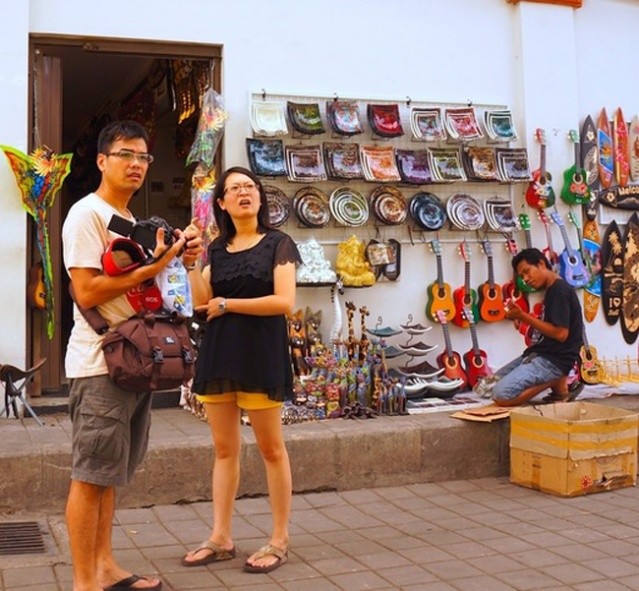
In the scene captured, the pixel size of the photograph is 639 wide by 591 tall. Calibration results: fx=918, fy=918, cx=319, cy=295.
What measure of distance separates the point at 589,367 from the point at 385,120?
2.72 metres

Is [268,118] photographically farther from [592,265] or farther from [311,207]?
[592,265]

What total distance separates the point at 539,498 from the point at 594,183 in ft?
11.2

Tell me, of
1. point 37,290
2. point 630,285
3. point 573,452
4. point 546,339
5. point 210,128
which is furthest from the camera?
point 630,285

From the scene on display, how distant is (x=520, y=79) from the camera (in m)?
7.81

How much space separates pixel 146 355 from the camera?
3.40 m

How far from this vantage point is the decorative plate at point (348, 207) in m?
7.14

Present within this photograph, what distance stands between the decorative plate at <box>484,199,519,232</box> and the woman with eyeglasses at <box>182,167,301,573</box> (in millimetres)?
3666

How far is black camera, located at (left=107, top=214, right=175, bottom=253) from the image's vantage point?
3.48 m

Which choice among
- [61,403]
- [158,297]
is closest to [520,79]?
[61,403]

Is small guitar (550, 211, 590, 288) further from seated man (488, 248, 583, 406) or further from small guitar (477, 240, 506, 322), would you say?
seated man (488, 248, 583, 406)

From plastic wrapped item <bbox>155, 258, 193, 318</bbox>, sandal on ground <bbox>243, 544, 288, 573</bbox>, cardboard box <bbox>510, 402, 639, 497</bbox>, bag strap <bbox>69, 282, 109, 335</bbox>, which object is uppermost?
plastic wrapped item <bbox>155, 258, 193, 318</bbox>

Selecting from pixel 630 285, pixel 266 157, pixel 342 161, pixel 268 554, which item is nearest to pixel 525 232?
pixel 630 285

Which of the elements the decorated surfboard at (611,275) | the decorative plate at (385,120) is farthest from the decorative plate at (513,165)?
the decorated surfboard at (611,275)

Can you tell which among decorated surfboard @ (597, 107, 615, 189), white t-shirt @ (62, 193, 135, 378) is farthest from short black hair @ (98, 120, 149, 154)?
decorated surfboard @ (597, 107, 615, 189)
